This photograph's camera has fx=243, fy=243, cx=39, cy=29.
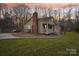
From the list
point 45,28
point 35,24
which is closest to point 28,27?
point 35,24

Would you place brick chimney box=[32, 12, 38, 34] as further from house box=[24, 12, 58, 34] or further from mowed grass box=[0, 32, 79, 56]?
mowed grass box=[0, 32, 79, 56]

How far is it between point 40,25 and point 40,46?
0.87ft

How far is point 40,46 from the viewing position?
3.05 m

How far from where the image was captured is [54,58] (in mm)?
3037

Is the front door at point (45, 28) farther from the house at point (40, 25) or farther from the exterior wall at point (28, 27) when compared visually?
the exterior wall at point (28, 27)

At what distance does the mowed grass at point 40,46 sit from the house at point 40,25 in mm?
102

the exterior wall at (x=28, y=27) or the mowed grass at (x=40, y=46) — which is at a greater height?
the exterior wall at (x=28, y=27)

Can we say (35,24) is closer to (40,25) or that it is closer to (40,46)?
(40,25)

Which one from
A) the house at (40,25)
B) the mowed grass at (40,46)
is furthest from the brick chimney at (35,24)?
the mowed grass at (40,46)

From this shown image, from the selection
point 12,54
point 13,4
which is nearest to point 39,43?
point 12,54

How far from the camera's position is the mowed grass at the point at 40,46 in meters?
3.04

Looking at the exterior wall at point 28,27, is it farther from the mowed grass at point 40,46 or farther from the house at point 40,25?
the mowed grass at point 40,46

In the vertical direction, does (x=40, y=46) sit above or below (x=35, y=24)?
below

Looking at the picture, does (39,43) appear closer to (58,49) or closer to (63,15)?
(58,49)
